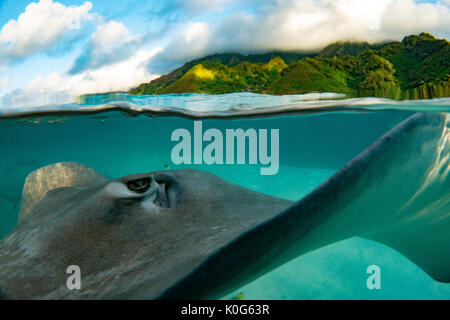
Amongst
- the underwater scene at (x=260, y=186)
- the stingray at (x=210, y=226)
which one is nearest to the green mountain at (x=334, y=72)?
the underwater scene at (x=260, y=186)

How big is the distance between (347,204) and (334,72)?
20.4 ft

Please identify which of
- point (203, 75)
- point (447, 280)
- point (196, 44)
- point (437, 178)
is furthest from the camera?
point (203, 75)

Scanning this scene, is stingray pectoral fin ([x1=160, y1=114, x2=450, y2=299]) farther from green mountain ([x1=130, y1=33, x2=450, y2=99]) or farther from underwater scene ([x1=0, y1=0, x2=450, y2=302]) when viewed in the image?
green mountain ([x1=130, y1=33, x2=450, y2=99])

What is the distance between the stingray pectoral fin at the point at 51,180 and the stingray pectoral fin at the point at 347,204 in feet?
16.9

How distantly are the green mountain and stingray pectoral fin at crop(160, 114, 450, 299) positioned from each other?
16.2ft

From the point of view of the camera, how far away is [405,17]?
489 centimetres

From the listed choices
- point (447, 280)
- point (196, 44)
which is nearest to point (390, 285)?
point (447, 280)

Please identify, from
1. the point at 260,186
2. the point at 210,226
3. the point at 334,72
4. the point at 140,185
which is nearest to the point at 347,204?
the point at 210,226

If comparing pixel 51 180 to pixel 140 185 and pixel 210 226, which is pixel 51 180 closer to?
pixel 140 185

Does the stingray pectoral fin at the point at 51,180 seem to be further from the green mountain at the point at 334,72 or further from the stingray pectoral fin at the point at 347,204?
the stingray pectoral fin at the point at 347,204

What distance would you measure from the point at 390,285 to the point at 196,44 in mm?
7331

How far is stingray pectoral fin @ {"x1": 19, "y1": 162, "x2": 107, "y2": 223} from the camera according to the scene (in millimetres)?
5087
